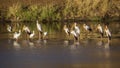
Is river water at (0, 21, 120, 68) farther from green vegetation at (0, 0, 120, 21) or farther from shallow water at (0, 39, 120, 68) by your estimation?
green vegetation at (0, 0, 120, 21)

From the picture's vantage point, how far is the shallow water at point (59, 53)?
931 inches

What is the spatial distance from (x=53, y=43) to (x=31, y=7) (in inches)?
907

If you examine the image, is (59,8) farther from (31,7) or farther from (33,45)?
(33,45)

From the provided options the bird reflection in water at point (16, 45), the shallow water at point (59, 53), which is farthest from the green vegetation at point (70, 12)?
the bird reflection in water at point (16, 45)

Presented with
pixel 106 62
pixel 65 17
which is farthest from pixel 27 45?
pixel 65 17

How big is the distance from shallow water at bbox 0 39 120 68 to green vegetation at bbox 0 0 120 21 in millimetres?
18547

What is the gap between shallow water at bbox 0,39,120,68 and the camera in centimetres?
2366

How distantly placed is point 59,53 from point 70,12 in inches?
1012

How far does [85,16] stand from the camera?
51.6 meters

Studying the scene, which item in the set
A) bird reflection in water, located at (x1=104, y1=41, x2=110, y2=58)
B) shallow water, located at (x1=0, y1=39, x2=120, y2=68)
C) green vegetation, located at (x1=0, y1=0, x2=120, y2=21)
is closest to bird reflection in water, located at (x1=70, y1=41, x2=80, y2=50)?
shallow water, located at (x1=0, y1=39, x2=120, y2=68)

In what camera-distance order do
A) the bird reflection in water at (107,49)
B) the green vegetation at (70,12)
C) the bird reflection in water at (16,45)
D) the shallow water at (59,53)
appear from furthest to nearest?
the green vegetation at (70,12) → the bird reflection in water at (16,45) → the bird reflection in water at (107,49) → the shallow water at (59,53)

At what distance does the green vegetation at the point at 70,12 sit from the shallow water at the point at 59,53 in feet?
60.8

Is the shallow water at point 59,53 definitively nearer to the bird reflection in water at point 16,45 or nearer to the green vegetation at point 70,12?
the bird reflection in water at point 16,45

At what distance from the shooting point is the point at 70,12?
52406 millimetres
